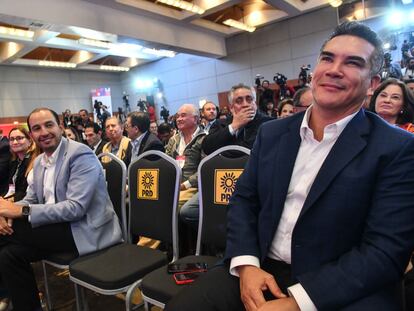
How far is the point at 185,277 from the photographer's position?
1286 mm

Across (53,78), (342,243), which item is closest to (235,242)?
(342,243)

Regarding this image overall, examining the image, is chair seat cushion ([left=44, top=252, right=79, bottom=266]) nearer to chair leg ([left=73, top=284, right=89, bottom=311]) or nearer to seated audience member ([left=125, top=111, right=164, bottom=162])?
chair leg ([left=73, top=284, right=89, bottom=311])

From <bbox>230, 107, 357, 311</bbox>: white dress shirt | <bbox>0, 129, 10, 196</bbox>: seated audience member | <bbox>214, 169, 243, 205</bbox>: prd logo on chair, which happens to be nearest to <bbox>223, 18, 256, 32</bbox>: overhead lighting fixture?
<bbox>0, 129, 10, 196</bbox>: seated audience member

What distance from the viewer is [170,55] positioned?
10.4 metres

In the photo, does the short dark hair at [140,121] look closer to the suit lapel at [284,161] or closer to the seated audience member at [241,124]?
the seated audience member at [241,124]

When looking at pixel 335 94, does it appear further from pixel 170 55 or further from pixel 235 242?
pixel 170 55

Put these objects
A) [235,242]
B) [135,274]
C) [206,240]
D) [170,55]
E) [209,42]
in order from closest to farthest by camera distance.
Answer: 1. [235,242]
2. [135,274]
3. [206,240]
4. [209,42]
5. [170,55]

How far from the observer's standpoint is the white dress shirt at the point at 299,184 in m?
1.04

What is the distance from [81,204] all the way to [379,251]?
1.38 meters

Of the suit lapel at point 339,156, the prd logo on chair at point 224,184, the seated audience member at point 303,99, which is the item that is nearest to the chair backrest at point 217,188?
the prd logo on chair at point 224,184

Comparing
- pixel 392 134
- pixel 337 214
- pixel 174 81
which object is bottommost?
pixel 337 214

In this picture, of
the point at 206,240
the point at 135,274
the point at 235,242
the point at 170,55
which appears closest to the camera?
the point at 235,242

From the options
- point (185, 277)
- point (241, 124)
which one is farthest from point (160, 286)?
point (241, 124)

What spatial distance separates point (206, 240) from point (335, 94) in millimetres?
920
